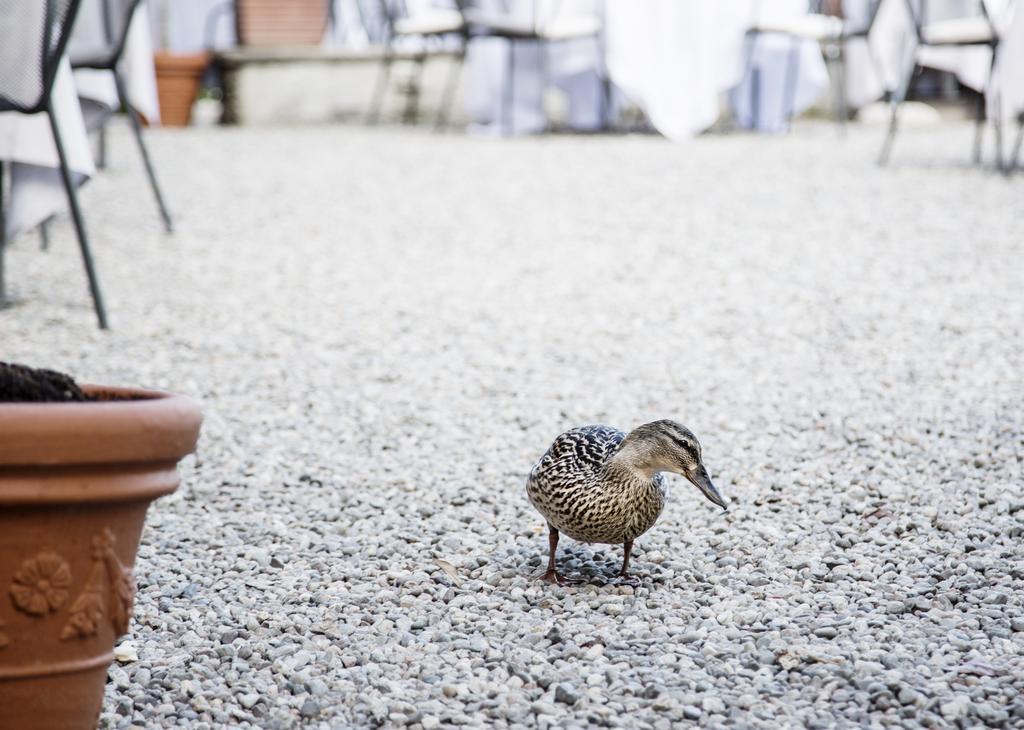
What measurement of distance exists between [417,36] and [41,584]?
8.54 metres

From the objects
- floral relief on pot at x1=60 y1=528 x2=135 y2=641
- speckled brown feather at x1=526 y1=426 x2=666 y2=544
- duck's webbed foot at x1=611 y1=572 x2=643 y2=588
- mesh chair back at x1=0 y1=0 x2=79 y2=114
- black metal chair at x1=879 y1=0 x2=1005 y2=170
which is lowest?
duck's webbed foot at x1=611 y1=572 x2=643 y2=588

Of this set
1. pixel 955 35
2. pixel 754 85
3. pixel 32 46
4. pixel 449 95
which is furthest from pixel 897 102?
pixel 32 46

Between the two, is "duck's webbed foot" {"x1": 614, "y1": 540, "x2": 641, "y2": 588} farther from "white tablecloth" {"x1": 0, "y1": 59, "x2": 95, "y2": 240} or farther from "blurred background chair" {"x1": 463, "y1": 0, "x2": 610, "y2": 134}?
"blurred background chair" {"x1": 463, "y1": 0, "x2": 610, "y2": 134}

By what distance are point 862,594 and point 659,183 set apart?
15.7 ft

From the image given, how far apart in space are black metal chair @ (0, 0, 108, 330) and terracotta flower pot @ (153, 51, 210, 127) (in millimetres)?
7109

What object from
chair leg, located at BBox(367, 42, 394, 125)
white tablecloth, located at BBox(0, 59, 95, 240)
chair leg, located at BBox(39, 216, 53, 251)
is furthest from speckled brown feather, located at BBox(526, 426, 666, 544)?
chair leg, located at BBox(367, 42, 394, 125)

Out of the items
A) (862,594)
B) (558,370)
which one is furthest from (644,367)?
(862,594)

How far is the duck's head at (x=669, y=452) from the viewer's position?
2.38 m

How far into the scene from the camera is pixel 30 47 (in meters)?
3.60

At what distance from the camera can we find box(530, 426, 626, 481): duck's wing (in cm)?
245

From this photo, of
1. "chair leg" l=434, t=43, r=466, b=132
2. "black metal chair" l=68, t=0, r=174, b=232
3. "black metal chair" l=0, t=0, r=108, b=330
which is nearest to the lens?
"black metal chair" l=0, t=0, r=108, b=330

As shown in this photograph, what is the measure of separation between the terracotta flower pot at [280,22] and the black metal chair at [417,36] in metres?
1.03

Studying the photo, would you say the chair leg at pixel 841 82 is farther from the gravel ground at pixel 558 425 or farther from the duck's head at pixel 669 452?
the duck's head at pixel 669 452

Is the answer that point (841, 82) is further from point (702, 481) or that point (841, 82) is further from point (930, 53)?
point (702, 481)
